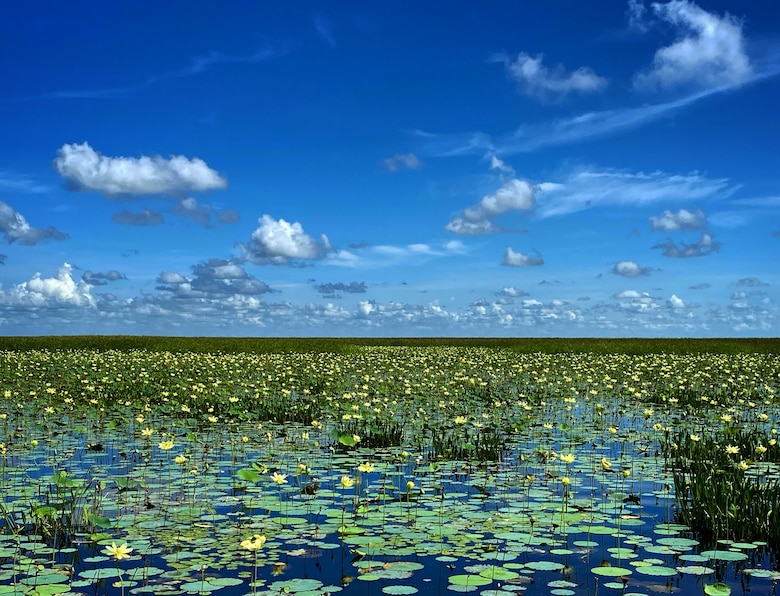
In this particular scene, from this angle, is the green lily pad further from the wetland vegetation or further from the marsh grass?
the marsh grass

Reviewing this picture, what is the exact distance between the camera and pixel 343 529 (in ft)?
23.0

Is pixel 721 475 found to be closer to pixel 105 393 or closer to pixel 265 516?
pixel 265 516

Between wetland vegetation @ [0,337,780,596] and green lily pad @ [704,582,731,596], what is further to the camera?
wetland vegetation @ [0,337,780,596]

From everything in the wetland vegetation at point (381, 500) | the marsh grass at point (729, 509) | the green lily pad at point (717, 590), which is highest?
the marsh grass at point (729, 509)

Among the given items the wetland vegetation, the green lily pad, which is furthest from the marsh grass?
the green lily pad

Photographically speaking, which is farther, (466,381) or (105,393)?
(466,381)

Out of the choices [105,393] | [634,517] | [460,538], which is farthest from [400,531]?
[105,393]

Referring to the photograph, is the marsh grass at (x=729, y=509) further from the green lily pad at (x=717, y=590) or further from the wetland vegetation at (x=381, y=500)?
the green lily pad at (x=717, y=590)

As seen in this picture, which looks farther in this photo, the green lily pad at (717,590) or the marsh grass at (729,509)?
the marsh grass at (729,509)

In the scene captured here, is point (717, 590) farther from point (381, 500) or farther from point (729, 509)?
point (381, 500)

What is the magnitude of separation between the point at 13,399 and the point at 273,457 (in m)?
11.0

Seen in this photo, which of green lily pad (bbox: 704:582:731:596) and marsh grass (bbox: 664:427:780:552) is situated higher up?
marsh grass (bbox: 664:427:780:552)

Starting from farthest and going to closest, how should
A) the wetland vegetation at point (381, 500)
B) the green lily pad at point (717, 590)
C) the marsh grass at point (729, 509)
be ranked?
1. the marsh grass at point (729, 509)
2. the wetland vegetation at point (381, 500)
3. the green lily pad at point (717, 590)

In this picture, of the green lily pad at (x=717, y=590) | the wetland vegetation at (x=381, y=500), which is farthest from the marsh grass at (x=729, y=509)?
the green lily pad at (x=717, y=590)
